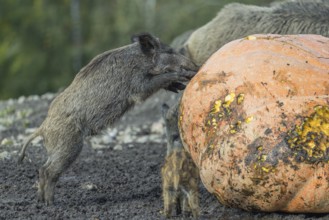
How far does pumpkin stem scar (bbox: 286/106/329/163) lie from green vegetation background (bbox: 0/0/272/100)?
20.8 meters

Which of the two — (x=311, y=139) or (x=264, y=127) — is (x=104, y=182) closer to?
(x=264, y=127)

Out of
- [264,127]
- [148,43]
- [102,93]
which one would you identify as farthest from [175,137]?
[264,127]

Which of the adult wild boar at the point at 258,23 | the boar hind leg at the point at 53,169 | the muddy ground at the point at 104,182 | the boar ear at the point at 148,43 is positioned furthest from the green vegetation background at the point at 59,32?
the boar hind leg at the point at 53,169

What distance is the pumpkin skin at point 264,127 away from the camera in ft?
15.8

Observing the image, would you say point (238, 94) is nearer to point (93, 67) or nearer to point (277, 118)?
point (277, 118)

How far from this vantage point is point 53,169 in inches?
236

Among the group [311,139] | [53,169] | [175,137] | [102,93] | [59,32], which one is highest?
[311,139]

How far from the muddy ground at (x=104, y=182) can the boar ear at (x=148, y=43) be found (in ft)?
3.48

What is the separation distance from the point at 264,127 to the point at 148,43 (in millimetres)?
1874

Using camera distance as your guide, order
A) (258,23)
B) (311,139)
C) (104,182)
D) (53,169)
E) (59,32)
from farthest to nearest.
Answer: (59,32)
(258,23)
(104,182)
(53,169)
(311,139)

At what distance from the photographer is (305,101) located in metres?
4.91

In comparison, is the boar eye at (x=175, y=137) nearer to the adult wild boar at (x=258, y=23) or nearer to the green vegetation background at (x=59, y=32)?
the adult wild boar at (x=258, y=23)

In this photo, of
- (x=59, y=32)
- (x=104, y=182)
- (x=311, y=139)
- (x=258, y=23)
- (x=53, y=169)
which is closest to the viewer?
(x=311, y=139)

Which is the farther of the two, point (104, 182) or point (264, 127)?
point (104, 182)
